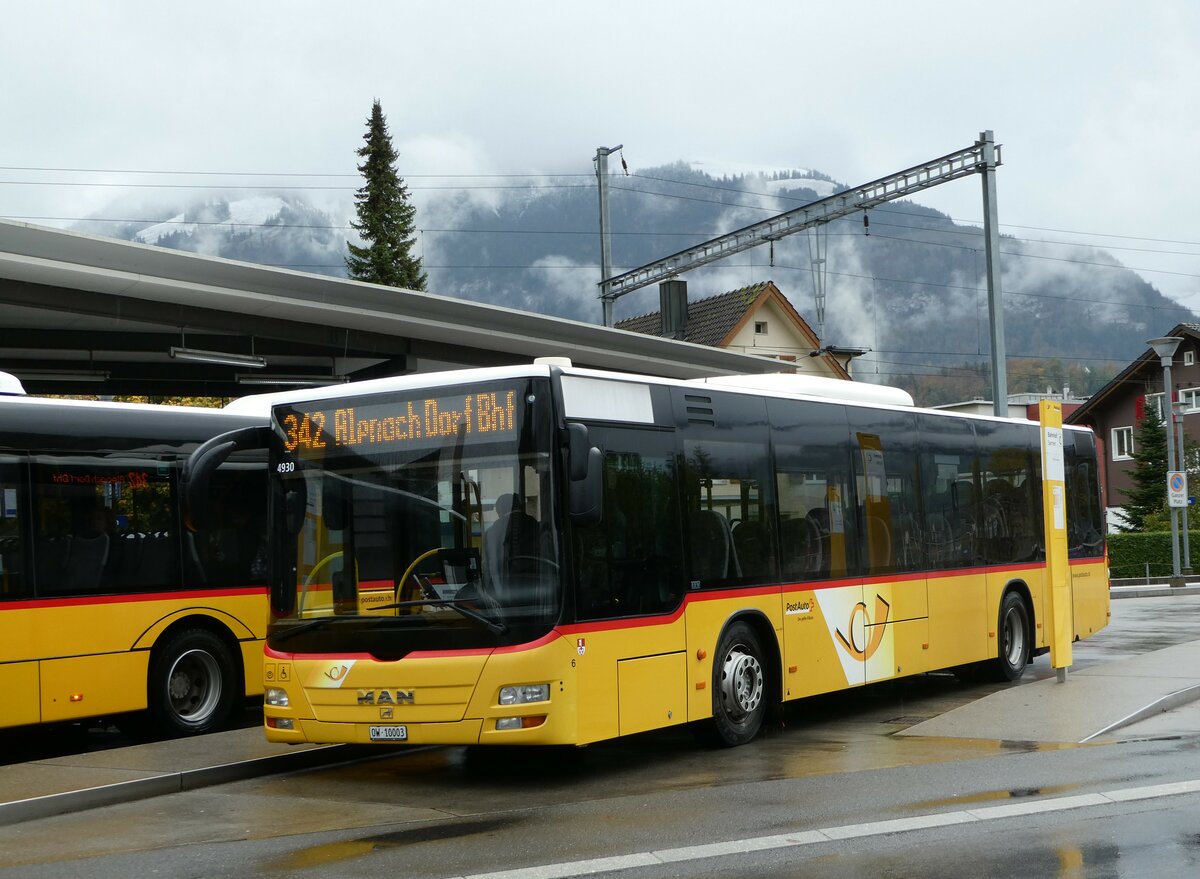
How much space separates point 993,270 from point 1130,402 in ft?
174

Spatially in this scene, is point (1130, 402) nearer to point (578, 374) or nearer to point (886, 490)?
point (886, 490)

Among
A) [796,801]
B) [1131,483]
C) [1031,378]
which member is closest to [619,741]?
→ [796,801]

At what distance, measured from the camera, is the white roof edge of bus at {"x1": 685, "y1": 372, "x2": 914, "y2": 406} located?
12555 millimetres

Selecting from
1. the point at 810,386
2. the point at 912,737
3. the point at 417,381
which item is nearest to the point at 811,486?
the point at 810,386

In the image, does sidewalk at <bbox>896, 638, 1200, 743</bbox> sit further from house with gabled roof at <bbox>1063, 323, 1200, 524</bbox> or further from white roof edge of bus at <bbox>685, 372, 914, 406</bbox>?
house with gabled roof at <bbox>1063, 323, 1200, 524</bbox>

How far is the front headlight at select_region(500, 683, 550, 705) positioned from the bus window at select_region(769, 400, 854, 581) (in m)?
3.30

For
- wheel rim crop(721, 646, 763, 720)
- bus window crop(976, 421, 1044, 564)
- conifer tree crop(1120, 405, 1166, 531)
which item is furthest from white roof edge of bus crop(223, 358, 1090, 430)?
conifer tree crop(1120, 405, 1166, 531)

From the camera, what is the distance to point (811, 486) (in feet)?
42.1

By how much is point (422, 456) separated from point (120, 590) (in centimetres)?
382

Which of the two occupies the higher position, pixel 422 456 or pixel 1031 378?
pixel 1031 378

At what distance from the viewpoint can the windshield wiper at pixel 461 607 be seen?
9.61m

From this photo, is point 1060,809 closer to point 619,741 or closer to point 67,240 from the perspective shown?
point 619,741

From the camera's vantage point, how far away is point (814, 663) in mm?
12562

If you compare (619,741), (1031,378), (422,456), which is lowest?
(619,741)
